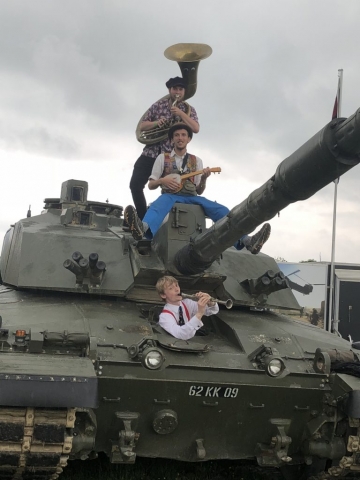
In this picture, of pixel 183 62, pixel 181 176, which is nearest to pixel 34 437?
pixel 181 176

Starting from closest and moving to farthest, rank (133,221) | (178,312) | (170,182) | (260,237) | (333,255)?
(178,312) < (133,221) < (260,237) < (170,182) < (333,255)

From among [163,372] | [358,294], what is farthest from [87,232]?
[358,294]

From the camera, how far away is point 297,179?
6.11 meters

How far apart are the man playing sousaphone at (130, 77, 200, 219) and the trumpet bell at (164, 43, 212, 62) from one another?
35 centimetres

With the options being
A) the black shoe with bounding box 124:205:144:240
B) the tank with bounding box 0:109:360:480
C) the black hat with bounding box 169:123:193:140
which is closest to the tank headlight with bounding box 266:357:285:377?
the tank with bounding box 0:109:360:480

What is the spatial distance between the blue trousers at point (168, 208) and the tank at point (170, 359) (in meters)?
0.17

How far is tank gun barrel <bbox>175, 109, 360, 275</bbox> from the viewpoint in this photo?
5.54m

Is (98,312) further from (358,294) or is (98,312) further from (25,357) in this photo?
(358,294)

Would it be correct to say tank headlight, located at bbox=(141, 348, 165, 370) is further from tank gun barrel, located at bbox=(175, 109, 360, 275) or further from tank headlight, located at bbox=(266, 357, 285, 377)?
tank gun barrel, located at bbox=(175, 109, 360, 275)

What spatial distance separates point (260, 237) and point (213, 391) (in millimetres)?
2515

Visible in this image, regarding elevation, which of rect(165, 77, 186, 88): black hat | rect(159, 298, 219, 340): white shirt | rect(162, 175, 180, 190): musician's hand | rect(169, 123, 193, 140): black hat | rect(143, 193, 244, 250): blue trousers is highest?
rect(165, 77, 186, 88): black hat

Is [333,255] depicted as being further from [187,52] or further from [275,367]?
[275,367]

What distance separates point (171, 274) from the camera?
347 inches

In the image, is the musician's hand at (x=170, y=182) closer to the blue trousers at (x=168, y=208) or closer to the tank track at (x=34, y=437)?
the blue trousers at (x=168, y=208)
